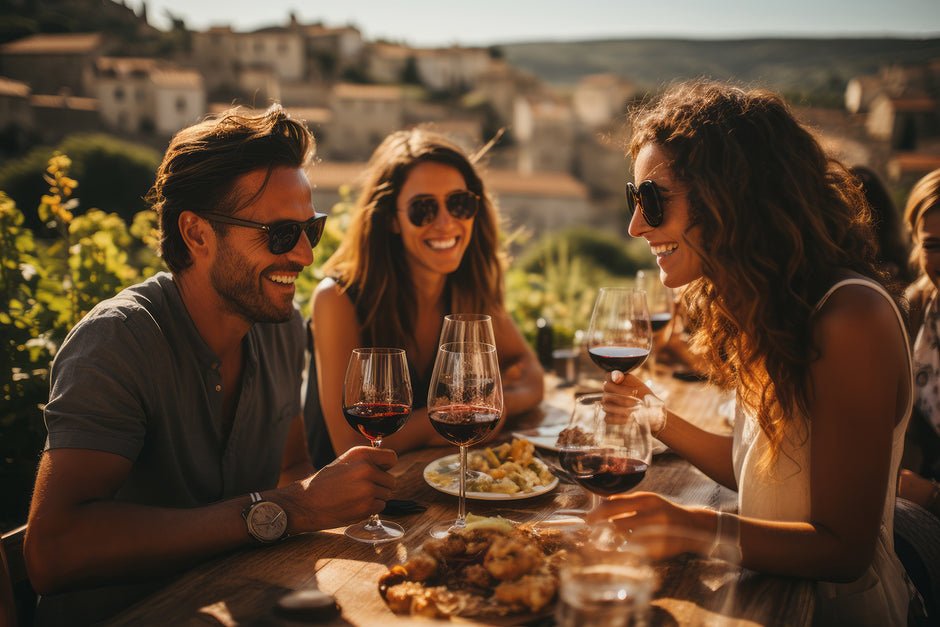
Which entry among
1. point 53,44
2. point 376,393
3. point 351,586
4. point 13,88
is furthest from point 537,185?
point 351,586

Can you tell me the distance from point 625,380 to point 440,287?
1.28 meters

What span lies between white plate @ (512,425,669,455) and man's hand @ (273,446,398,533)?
0.64 metres

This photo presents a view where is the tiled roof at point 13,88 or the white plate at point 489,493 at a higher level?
the tiled roof at point 13,88

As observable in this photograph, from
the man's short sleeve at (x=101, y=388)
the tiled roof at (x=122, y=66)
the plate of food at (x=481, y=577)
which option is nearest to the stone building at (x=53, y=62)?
the tiled roof at (x=122, y=66)

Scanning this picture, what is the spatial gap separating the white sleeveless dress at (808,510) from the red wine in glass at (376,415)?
77 centimetres

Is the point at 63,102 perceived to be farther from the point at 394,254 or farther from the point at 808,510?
the point at 808,510

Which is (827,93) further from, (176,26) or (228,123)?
(176,26)

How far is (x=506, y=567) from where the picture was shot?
3.79 feet

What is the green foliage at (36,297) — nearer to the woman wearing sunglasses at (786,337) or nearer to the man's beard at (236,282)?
the man's beard at (236,282)

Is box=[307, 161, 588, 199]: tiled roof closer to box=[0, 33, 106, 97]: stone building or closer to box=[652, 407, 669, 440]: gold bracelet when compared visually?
box=[0, 33, 106, 97]: stone building

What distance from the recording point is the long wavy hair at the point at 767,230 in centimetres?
142

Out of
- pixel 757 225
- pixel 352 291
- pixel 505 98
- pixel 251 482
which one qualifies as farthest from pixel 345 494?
pixel 505 98

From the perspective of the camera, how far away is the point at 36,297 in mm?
2600

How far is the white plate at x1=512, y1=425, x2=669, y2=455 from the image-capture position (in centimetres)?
201
